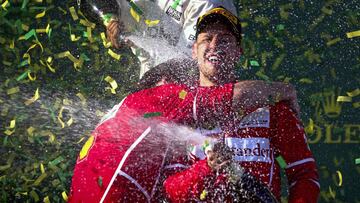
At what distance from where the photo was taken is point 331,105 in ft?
19.7

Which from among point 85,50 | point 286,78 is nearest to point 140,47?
point 286,78

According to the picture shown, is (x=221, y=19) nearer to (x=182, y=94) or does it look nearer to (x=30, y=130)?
(x=182, y=94)

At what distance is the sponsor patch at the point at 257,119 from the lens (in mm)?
3201

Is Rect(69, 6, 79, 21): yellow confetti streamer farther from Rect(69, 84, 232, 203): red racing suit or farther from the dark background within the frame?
Rect(69, 84, 232, 203): red racing suit

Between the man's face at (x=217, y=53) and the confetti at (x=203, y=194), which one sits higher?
the man's face at (x=217, y=53)

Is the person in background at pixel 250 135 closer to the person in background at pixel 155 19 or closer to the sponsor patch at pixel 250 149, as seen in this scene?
the sponsor patch at pixel 250 149

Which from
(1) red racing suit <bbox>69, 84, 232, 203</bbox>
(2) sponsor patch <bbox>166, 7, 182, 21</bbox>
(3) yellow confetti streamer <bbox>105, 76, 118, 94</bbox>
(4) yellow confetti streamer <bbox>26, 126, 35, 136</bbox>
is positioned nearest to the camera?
(1) red racing suit <bbox>69, 84, 232, 203</bbox>

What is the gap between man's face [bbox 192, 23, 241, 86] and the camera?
351 centimetres

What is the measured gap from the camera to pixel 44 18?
273 inches

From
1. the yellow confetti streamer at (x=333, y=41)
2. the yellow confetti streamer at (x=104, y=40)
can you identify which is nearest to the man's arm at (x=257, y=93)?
the yellow confetti streamer at (x=333, y=41)

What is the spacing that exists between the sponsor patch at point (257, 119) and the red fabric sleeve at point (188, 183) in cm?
50

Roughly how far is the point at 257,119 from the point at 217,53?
0.49 metres

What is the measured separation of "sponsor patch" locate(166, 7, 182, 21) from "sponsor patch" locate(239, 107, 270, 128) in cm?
180

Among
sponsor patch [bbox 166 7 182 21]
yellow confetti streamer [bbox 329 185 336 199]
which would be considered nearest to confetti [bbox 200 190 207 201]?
Result: sponsor patch [bbox 166 7 182 21]
